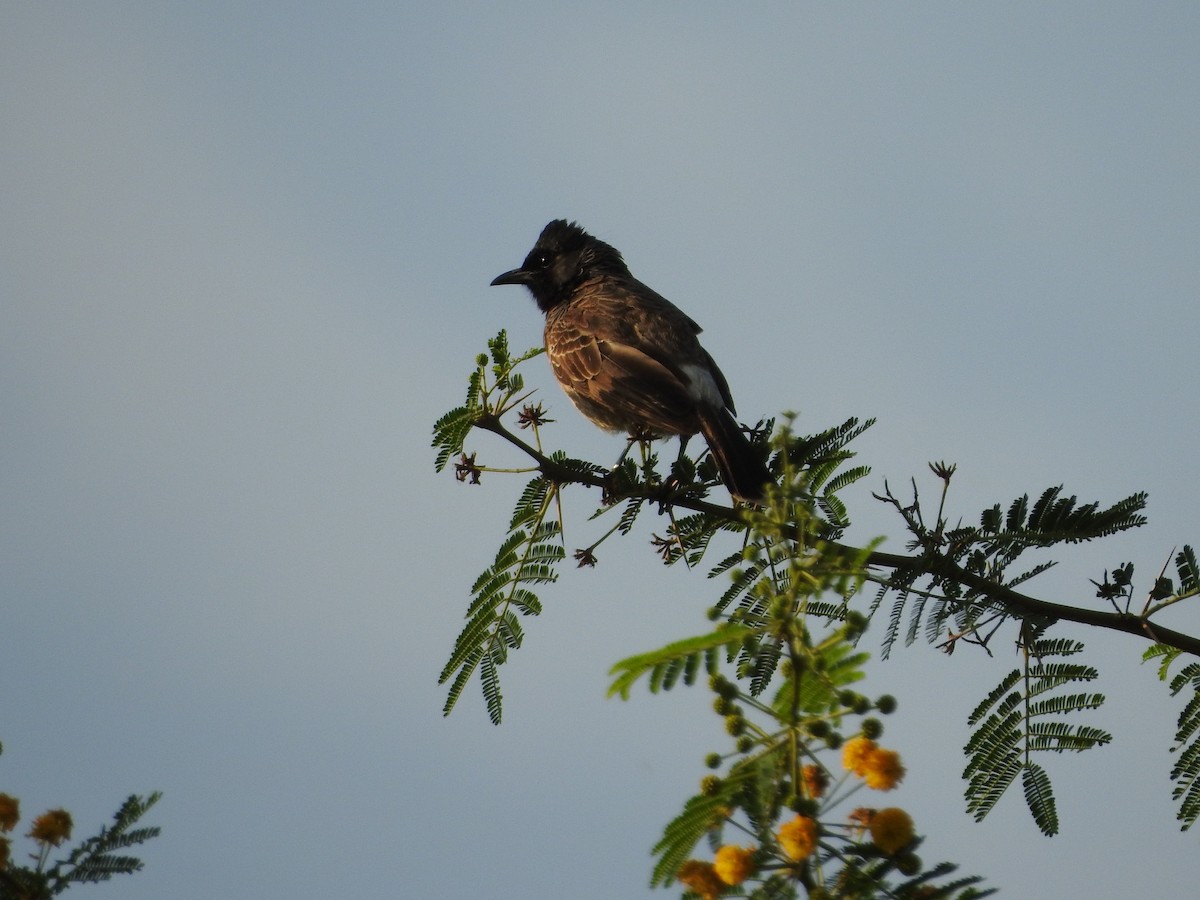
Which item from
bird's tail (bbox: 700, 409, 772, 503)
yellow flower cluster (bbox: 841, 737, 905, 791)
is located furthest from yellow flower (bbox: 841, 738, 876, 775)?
bird's tail (bbox: 700, 409, 772, 503)

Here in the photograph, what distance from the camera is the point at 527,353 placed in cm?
483

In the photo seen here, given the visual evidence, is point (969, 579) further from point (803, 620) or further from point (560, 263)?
point (560, 263)

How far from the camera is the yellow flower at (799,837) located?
6.61 feet

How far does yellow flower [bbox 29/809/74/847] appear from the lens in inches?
98.1

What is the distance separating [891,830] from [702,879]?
0.31 meters

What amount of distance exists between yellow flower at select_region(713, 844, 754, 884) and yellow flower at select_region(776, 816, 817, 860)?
0.21 feet

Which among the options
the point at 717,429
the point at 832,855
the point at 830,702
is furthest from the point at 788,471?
the point at 717,429

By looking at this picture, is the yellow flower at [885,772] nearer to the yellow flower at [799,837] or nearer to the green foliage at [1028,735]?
the yellow flower at [799,837]

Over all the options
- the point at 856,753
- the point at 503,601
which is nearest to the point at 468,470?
the point at 503,601

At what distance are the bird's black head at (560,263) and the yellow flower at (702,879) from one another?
25.0 ft

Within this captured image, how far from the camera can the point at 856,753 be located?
212cm

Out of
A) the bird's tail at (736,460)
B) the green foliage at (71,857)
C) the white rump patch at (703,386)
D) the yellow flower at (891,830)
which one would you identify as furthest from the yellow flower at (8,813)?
the white rump patch at (703,386)

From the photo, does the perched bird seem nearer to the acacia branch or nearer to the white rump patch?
the white rump patch

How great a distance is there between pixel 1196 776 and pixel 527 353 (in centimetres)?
267
